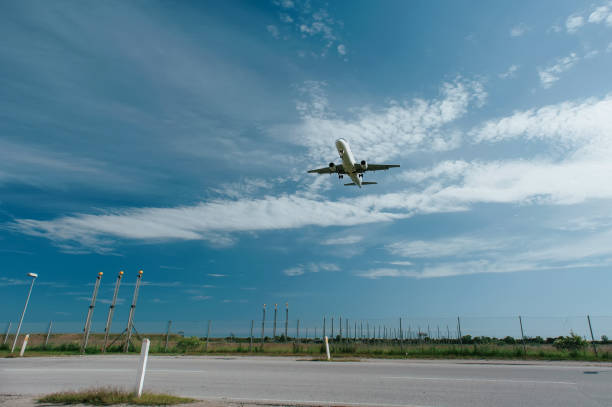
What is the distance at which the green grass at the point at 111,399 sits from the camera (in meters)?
6.10

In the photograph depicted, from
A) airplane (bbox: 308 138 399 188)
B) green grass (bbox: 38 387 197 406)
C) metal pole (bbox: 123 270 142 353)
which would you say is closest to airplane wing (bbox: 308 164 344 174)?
airplane (bbox: 308 138 399 188)

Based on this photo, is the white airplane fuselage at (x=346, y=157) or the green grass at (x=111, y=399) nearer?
the green grass at (x=111, y=399)

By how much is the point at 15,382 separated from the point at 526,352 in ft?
84.3

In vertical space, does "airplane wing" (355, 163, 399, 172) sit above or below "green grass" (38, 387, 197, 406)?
above

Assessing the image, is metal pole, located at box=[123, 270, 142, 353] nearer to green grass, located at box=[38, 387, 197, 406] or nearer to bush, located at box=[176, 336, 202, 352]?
bush, located at box=[176, 336, 202, 352]

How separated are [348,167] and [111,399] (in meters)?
25.1

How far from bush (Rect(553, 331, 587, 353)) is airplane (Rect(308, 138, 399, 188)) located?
1819cm

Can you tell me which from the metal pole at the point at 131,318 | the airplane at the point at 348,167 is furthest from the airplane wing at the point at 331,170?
the metal pole at the point at 131,318

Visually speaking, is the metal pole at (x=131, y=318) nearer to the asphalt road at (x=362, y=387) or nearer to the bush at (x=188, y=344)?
the bush at (x=188, y=344)

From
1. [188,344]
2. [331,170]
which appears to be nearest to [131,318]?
[188,344]

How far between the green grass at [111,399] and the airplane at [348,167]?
2318 centimetres

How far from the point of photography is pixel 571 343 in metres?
23.5

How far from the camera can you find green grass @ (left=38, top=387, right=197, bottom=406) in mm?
6098

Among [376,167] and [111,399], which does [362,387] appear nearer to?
[111,399]
